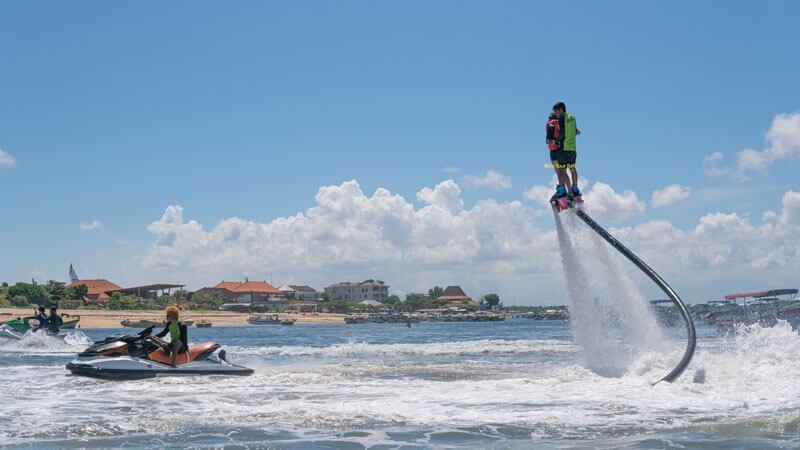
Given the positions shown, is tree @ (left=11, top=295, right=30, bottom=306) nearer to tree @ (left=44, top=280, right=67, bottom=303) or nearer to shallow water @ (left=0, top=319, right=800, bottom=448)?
tree @ (left=44, top=280, right=67, bottom=303)

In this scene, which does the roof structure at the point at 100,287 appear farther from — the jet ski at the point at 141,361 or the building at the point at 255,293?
the jet ski at the point at 141,361

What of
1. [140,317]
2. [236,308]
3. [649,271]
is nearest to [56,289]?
[140,317]

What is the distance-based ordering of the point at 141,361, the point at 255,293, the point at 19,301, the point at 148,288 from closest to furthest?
the point at 141,361 → the point at 19,301 → the point at 148,288 → the point at 255,293

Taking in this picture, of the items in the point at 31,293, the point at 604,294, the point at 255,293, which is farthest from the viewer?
the point at 255,293

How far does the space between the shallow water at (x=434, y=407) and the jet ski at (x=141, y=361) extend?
38 cm

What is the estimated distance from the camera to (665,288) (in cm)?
1213

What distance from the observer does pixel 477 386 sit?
527 inches

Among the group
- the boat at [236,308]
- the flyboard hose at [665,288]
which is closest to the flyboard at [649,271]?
the flyboard hose at [665,288]

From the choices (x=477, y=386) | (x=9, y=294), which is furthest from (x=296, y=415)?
(x=9, y=294)

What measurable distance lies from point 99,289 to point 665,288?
5806 inches

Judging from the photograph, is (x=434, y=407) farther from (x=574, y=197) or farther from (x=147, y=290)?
(x=147, y=290)

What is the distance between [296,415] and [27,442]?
12.1 feet

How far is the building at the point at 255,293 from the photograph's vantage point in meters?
167

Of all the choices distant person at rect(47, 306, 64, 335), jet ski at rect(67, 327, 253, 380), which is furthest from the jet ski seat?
distant person at rect(47, 306, 64, 335)
